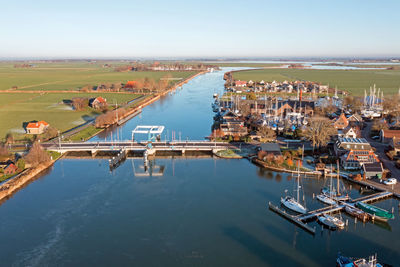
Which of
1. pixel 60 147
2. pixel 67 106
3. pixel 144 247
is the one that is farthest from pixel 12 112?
pixel 144 247

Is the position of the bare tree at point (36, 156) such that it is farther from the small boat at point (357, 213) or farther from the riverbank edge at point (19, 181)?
the small boat at point (357, 213)

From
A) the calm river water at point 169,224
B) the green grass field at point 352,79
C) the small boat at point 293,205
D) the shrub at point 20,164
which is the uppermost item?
the green grass field at point 352,79

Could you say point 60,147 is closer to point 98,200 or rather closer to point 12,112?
point 98,200

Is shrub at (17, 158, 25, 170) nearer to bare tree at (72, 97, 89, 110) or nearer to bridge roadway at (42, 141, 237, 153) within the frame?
bridge roadway at (42, 141, 237, 153)

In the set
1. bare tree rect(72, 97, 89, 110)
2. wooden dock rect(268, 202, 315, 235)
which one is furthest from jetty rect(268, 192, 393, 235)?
bare tree rect(72, 97, 89, 110)

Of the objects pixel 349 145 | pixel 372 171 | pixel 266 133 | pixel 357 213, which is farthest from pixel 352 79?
pixel 357 213

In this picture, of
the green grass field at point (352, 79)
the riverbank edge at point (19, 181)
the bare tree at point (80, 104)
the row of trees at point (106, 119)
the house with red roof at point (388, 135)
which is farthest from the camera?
the green grass field at point (352, 79)

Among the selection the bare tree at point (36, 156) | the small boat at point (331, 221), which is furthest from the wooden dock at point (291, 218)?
the bare tree at point (36, 156)
